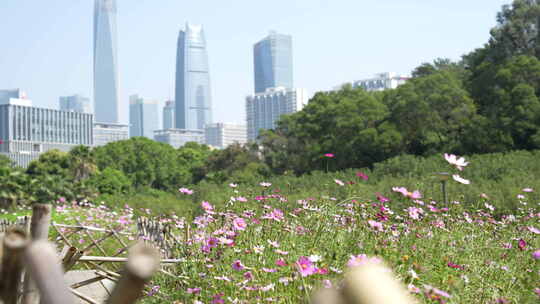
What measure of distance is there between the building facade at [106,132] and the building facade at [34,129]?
51084 millimetres

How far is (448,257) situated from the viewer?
3.09 m

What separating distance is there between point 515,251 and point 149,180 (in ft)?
142

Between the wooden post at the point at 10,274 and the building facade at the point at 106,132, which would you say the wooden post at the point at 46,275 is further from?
the building facade at the point at 106,132

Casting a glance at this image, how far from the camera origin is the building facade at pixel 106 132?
178m

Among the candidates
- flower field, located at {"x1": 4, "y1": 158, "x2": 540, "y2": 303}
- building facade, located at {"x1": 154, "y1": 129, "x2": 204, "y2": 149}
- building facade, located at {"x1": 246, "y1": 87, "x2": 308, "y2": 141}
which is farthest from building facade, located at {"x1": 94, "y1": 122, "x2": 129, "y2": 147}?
flower field, located at {"x1": 4, "y1": 158, "x2": 540, "y2": 303}

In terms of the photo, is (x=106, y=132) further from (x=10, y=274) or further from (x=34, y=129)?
(x=10, y=274)

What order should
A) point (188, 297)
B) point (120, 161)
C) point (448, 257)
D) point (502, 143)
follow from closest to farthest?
point (188, 297), point (448, 257), point (502, 143), point (120, 161)

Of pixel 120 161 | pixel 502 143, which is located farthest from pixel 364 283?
pixel 120 161

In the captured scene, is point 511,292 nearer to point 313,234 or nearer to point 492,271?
point 492,271

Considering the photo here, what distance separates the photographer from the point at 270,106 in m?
142

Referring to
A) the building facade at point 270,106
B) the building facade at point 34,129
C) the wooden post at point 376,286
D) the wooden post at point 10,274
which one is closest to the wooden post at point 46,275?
the wooden post at point 10,274

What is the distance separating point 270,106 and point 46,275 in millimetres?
141821

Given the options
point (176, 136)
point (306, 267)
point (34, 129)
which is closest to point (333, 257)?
point (306, 267)

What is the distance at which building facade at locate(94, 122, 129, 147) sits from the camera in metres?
178
